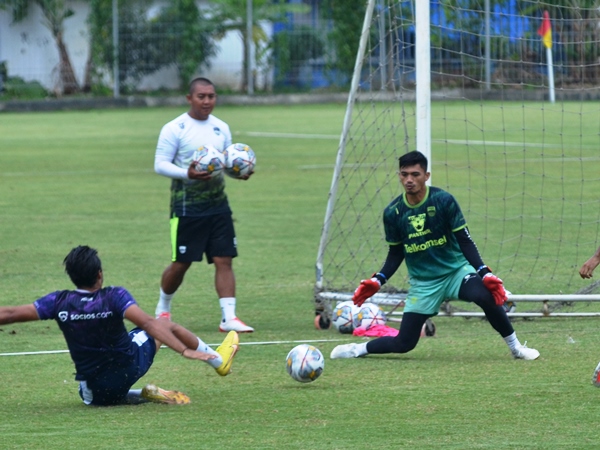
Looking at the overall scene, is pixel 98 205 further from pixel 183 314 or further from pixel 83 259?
pixel 83 259

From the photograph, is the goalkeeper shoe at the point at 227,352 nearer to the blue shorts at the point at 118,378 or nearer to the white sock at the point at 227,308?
the blue shorts at the point at 118,378

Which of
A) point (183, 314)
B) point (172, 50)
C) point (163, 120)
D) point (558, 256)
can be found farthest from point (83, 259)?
point (172, 50)

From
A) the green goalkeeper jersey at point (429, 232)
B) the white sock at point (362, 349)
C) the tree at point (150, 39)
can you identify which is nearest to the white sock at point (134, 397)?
the white sock at point (362, 349)

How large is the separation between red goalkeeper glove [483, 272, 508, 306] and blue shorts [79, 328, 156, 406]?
2258 mm

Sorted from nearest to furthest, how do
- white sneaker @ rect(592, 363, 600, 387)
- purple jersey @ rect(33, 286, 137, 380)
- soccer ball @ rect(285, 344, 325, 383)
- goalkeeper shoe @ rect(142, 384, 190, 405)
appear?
purple jersey @ rect(33, 286, 137, 380) → white sneaker @ rect(592, 363, 600, 387) → goalkeeper shoe @ rect(142, 384, 190, 405) → soccer ball @ rect(285, 344, 325, 383)

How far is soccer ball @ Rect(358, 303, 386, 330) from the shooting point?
9086 millimetres

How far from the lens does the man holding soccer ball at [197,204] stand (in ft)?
31.1

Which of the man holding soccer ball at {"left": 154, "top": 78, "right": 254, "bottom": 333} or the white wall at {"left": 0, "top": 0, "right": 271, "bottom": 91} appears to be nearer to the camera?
the man holding soccer ball at {"left": 154, "top": 78, "right": 254, "bottom": 333}

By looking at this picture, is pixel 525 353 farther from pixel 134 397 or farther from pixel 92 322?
pixel 92 322

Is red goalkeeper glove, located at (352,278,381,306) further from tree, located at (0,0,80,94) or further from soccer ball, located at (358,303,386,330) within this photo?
tree, located at (0,0,80,94)

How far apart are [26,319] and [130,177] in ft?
49.7

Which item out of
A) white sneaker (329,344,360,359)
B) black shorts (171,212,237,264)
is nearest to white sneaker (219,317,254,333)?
black shorts (171,212,237,264)

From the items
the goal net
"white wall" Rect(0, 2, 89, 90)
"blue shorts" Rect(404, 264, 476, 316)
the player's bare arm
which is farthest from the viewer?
"white wall" Rect(0, 2, 89, 90)

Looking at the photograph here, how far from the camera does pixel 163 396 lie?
6836mm
